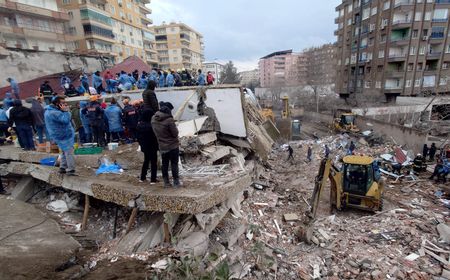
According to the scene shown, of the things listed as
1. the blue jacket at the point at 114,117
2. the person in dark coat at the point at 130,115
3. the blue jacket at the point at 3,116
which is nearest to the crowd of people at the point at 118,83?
the blue jacket at the point at 3,116

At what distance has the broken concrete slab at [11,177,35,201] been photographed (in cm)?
619

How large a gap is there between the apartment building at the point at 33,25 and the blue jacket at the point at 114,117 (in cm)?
1768

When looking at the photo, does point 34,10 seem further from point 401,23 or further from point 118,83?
point 401,23

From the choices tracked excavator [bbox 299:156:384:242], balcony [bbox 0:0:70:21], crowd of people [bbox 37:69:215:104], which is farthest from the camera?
balcony [bbox 0:0:70:21]

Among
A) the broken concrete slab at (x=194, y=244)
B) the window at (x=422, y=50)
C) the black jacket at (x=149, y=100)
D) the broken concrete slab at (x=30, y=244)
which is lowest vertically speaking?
the broken concrete slab at (x=194, y=244)

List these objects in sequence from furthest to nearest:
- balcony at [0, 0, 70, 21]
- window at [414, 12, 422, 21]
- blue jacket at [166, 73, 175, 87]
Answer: window at [414, 12, 422, 21]
balcony at [0, 0, 70, 21]
blue jacket at [166, 73, 175, 87]

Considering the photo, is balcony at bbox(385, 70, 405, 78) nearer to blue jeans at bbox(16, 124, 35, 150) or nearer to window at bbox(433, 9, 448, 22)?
window at bbox(433, 9, 448, 22)

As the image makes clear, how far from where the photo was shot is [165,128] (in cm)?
406

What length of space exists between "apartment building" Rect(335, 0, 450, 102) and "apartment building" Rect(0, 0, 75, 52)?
37.4 m

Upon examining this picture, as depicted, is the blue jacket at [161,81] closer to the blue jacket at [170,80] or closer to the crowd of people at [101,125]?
the blue jacket at [170,80]

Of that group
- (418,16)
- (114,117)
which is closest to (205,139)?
(114,117)

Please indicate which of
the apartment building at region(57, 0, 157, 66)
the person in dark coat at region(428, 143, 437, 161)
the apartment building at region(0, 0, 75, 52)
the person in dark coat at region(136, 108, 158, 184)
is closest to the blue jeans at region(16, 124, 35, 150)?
the person in dark coat at region(136, 108, 158, 184)

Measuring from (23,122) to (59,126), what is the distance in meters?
3.25

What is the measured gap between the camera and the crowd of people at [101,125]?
13.8 feet
